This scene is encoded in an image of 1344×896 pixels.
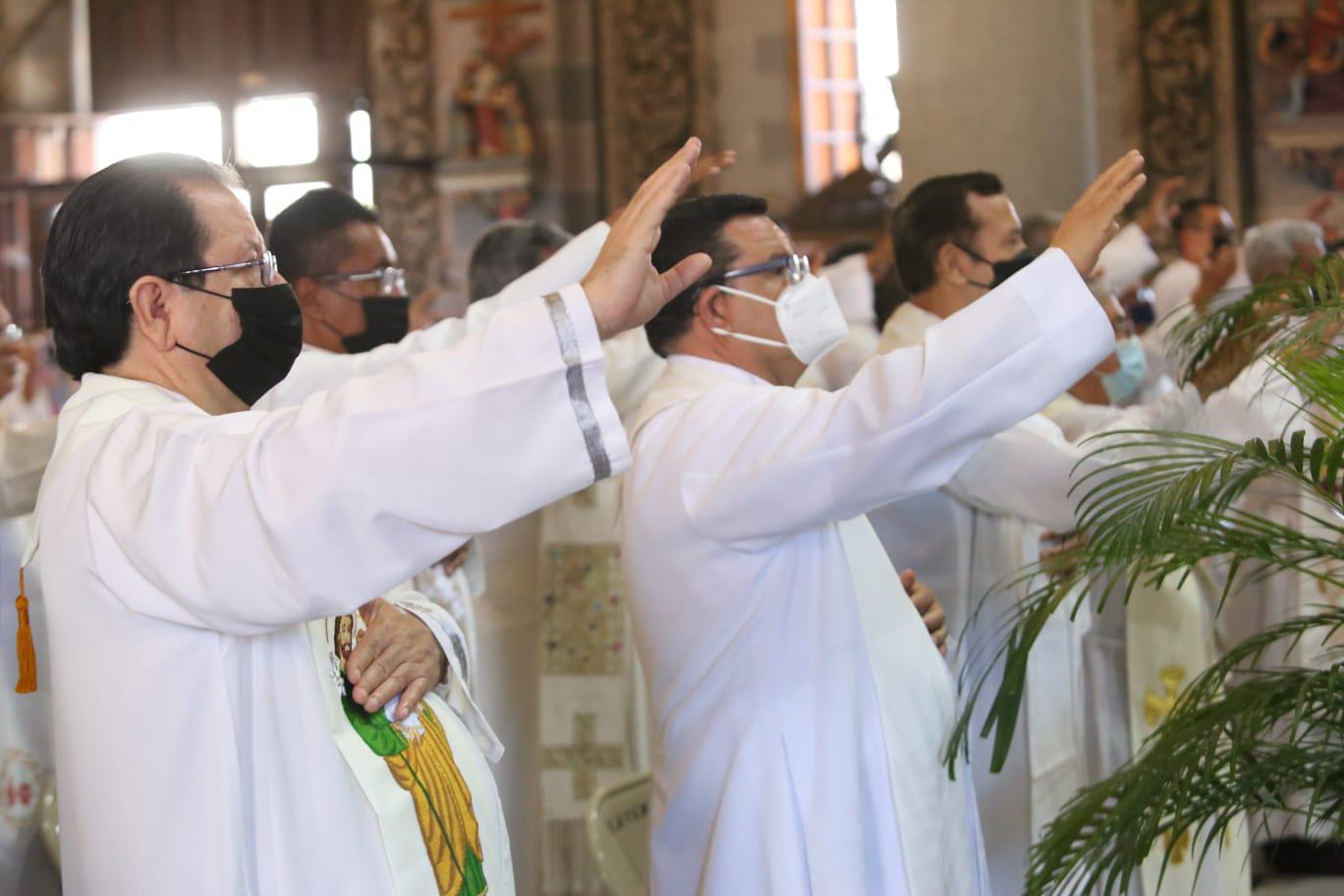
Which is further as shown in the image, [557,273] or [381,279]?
[381,279]

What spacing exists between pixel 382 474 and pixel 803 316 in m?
1.27

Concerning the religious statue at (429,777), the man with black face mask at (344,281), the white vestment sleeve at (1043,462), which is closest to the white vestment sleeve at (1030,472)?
the white vestment sleeve at (1043,462)

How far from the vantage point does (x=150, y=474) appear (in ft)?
6.05

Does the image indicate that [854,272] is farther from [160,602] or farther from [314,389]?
[160,602]

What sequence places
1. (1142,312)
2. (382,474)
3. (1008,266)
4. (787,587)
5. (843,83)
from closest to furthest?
(382,474)
(787,587)
(1008,266)
(1142,312)
(843,83)

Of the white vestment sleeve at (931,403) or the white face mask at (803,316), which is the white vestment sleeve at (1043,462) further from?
the white vestment sleeve at (931,403)

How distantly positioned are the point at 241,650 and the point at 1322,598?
3847 mm

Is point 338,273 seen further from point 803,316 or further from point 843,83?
point 843,83

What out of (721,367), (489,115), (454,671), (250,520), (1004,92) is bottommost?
(454,671)

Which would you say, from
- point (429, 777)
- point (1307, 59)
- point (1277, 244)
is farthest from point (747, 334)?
point (1307, 59)

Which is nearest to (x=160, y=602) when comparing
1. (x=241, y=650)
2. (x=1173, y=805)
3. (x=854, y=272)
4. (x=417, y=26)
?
(x=241, y=650)

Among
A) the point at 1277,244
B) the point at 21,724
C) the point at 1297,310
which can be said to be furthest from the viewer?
the point at 1277,244

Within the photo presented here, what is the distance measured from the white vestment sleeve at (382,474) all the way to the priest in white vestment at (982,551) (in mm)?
2008

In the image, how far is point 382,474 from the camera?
1.75m
